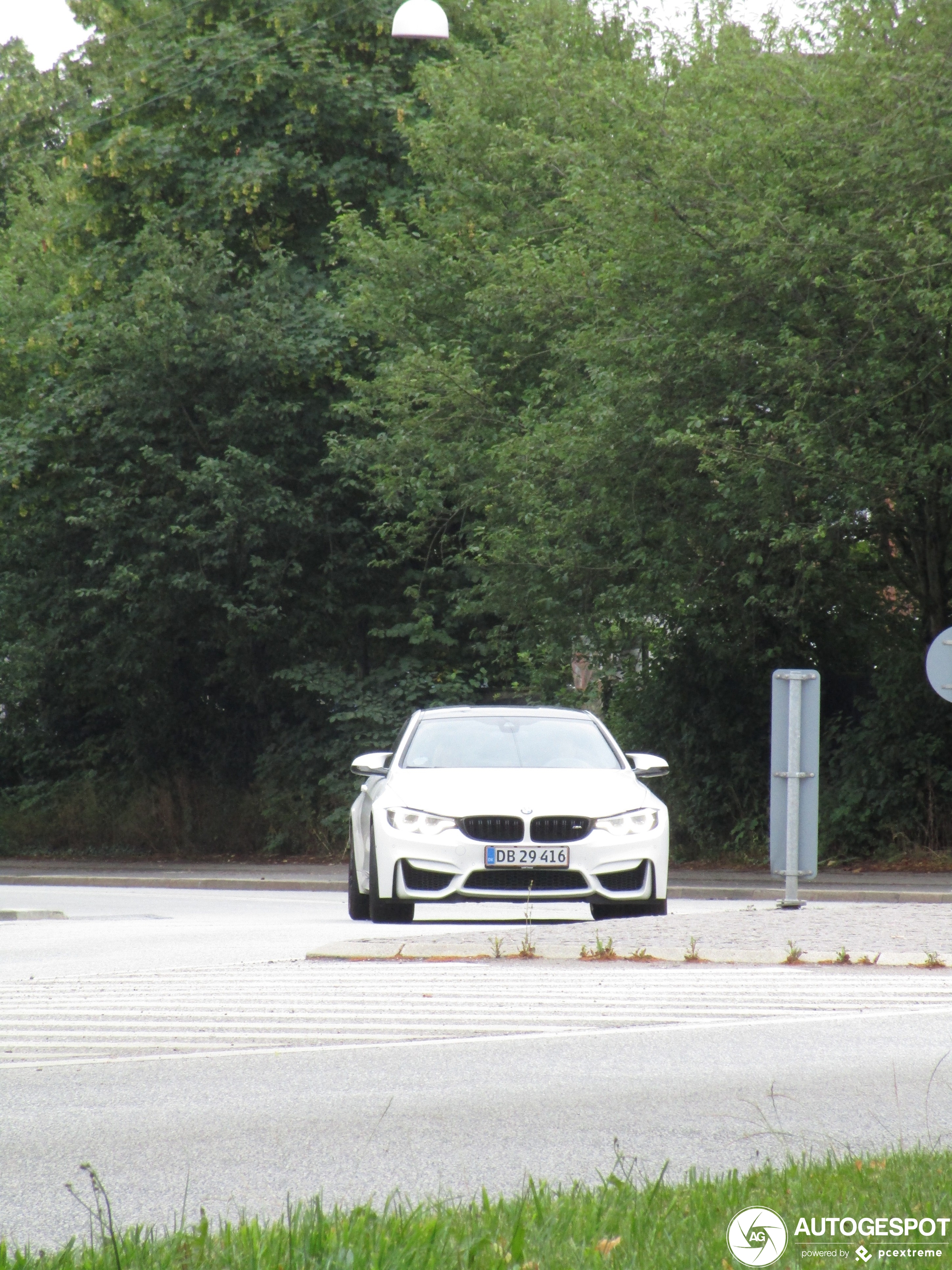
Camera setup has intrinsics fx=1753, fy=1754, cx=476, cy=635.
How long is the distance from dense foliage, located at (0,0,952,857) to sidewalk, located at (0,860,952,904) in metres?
1.79

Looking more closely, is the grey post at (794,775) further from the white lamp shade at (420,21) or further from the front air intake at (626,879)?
the white lamp shade at (420,21)

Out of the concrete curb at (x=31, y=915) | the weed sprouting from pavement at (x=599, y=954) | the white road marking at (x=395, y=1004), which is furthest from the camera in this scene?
the concrete curb at (x=31, y=915)

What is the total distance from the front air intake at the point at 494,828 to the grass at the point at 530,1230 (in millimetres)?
6814

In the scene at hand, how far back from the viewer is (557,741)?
1287cm

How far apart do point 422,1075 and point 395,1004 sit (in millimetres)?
1770

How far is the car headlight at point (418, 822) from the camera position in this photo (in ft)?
37.7

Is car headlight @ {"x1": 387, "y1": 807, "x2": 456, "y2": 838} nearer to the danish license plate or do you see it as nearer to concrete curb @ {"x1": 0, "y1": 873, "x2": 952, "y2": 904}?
the danish license plate

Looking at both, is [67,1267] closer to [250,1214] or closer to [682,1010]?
[250,1214]

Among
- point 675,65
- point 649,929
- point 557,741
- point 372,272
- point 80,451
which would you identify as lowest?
point 649,929

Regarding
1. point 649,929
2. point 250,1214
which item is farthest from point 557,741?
point 250,1214

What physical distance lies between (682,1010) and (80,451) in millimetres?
20002

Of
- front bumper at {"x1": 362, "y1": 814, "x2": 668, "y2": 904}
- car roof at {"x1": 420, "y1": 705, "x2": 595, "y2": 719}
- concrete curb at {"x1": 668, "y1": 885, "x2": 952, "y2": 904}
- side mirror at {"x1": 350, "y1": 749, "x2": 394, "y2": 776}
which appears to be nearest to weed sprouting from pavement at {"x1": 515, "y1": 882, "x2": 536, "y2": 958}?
front bumper at {"x1": 362, "y1": 814, "x2": 668, "y2": 904}

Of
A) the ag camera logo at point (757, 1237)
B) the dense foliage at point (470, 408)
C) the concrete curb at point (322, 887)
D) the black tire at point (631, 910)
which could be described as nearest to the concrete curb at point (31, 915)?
the concrete curb at point (322, 887)

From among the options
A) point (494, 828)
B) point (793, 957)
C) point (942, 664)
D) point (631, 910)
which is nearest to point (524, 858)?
point (494, 828)
